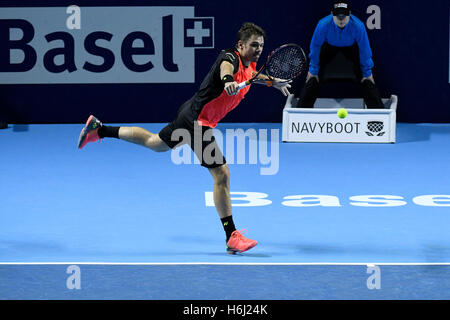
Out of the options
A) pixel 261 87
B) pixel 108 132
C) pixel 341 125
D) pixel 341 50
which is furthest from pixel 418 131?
pixel 108 132

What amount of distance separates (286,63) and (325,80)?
4.75 metres

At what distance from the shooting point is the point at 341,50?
11.6m

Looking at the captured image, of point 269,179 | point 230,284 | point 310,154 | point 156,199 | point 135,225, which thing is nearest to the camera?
point 230,284

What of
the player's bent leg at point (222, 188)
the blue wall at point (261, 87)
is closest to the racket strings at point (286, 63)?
the player's bent leg at point (222, 188)

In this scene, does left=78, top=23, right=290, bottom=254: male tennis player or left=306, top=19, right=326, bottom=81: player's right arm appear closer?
left=78, top=23, right=290, bottom=254: male tennis player

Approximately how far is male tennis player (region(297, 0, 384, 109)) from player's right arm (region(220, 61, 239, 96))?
5125mm

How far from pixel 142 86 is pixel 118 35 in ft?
2.45

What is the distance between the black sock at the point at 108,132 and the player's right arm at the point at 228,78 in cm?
128

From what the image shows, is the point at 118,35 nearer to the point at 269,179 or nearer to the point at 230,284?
the point at 269,179

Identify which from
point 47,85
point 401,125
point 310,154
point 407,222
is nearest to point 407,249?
point 407,222

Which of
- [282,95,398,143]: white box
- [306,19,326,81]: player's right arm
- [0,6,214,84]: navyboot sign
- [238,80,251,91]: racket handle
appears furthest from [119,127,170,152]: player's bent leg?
[0,6,214,84]: navyboot sign

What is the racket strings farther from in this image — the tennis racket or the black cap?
the black cap

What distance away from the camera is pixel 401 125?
12.6m

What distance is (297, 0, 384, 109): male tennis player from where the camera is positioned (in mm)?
11375
